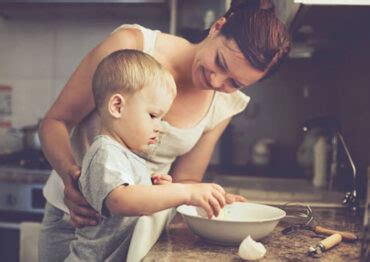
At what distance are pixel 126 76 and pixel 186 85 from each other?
1.24 feet

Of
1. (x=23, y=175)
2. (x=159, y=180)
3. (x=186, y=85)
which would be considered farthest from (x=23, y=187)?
(x=159, y=180)

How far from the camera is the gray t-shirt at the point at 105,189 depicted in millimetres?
756

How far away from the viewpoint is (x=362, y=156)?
1.42m

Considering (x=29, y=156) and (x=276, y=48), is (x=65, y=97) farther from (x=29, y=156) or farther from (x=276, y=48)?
(x=29, y=156)

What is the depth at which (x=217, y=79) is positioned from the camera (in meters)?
1.16

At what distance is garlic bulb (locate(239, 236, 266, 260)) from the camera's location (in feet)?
2.30

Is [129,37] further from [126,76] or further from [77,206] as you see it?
[77,206]

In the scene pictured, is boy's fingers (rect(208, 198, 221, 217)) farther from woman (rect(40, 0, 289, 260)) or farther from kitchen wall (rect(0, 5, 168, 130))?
kitchen wall (rect(0, 5, 168, 130))

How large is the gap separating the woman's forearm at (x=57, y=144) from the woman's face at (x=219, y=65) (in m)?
0.32

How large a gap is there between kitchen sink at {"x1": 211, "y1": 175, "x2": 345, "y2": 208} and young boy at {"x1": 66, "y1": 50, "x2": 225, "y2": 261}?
20.9 inches

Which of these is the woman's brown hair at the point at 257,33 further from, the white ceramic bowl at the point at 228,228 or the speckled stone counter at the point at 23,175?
the speckled stone counter at the point at 23,175

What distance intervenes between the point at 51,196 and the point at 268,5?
0.69 meters

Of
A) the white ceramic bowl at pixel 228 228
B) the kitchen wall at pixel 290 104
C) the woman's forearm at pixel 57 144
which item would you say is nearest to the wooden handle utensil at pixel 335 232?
the white ceramic bowl at pixel 228 228

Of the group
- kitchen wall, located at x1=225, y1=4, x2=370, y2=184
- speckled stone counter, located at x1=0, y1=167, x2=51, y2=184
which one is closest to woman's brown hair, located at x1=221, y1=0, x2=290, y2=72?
kitchen wall, located at x1=225, y1=4, x2=370, y2=184
